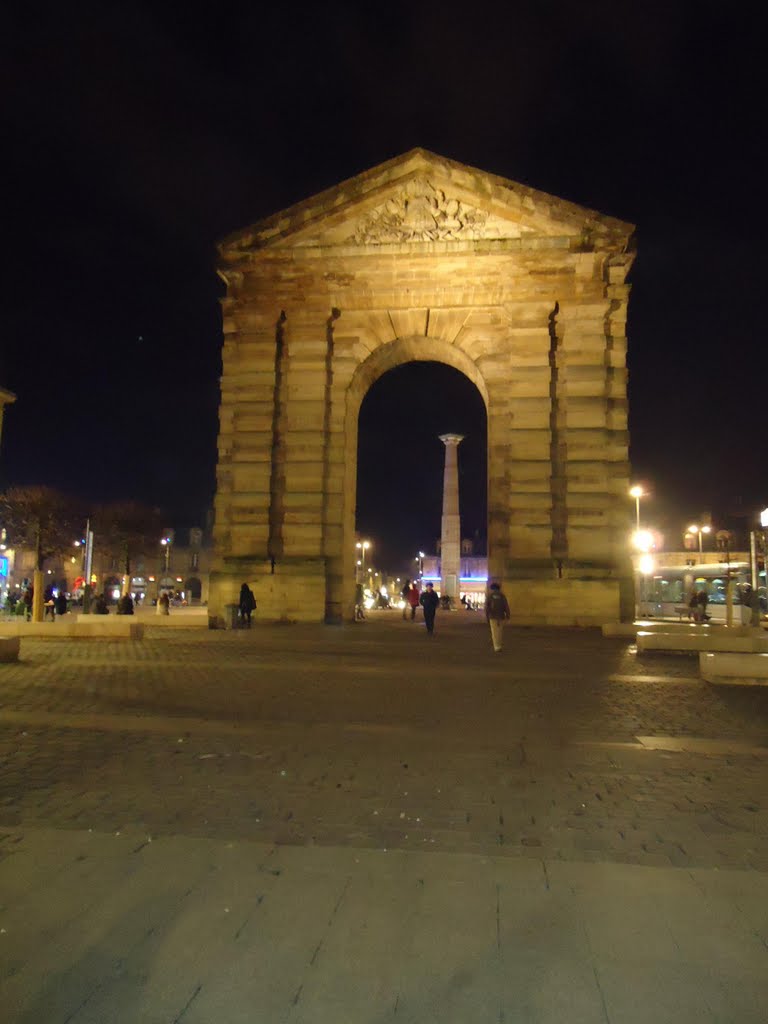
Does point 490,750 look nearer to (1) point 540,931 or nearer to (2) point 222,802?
(2) point 222,802

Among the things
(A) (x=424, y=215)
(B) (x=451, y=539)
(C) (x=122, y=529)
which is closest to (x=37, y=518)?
(C) (x=122, y=529)

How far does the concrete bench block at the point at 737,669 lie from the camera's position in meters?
13.3

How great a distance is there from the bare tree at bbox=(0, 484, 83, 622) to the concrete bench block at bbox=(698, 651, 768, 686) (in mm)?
46908

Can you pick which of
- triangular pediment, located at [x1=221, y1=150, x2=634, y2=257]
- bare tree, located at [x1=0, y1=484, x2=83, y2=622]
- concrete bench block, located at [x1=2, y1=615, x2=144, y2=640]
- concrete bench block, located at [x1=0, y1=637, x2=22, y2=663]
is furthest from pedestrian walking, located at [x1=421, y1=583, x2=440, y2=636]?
bare tree, located at [x1=0, y1=484, x2=83, y2=622]

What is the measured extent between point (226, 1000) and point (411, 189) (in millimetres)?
29658

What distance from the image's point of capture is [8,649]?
15156mm

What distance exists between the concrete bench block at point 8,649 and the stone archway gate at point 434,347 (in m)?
12.8

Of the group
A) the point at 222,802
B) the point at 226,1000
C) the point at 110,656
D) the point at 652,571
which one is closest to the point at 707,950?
the point at 226,1000

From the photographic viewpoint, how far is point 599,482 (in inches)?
1113

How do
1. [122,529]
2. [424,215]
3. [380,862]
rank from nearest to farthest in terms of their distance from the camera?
[380,862], [424,215], [122,529]

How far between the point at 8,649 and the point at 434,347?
20.4 m

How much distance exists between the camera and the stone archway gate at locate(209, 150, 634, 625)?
28328mm

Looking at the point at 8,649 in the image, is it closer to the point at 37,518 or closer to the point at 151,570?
the point at 37,518

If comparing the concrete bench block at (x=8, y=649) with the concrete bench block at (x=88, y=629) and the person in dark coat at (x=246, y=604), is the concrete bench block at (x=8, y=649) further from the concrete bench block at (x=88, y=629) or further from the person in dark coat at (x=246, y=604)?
the person in dark coat at (x=246, y=604)
